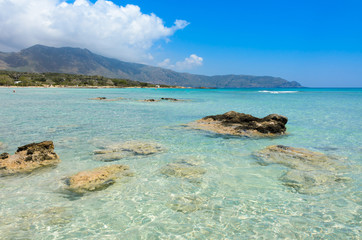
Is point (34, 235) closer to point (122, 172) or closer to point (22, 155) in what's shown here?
point (122, 172)

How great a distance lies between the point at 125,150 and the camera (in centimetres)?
1212

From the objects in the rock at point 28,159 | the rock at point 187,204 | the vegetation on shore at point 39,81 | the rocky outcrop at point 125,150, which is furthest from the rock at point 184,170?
the vegetation on shore at point 39,81

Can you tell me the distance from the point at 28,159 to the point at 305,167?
12149 millimetres

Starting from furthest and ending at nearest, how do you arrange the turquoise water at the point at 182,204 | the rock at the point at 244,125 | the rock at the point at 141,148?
the rock at the point at 244,125
the rock at the point at 141,148
the turquoise water at the point at 182,204

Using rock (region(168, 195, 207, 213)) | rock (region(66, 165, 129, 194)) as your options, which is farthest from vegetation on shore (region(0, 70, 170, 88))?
rock (region(168, 195, 207, 213))

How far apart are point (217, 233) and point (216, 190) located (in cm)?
229

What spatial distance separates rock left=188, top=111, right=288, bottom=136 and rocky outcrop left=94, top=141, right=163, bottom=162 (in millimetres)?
6300

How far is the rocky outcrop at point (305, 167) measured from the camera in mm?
8180

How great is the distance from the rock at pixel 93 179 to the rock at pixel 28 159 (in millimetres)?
2477

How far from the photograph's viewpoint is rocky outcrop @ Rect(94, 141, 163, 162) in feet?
36.6

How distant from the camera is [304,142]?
48.7 ft

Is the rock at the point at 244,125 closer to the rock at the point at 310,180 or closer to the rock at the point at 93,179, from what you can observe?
the rock at the point at 310,180

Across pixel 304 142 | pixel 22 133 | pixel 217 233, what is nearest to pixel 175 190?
pixel 217 233

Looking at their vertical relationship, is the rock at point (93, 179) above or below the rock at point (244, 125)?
below
